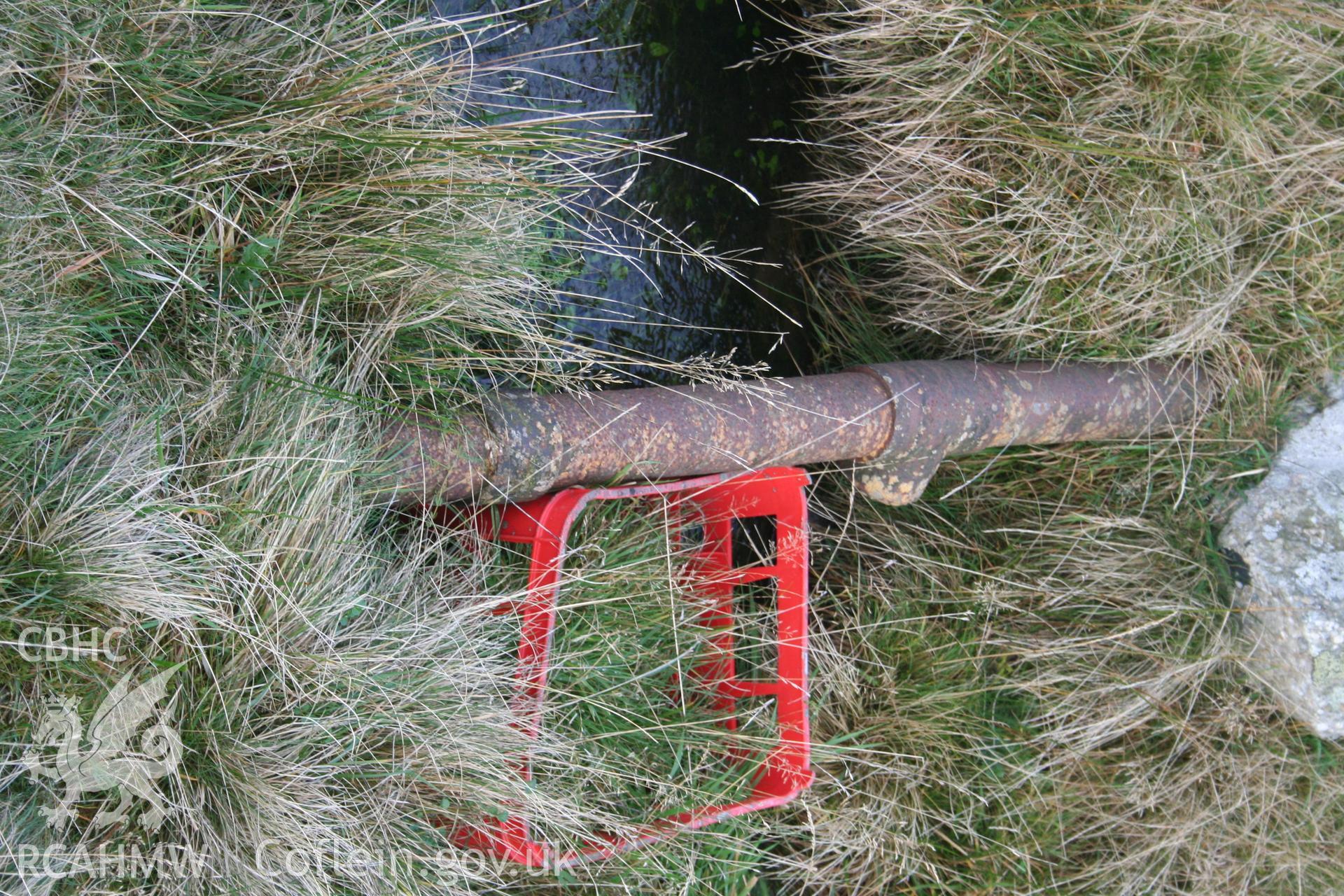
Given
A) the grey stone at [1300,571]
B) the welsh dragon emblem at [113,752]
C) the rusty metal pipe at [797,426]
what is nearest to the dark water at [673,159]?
the rusty metal pipe at [797,426]

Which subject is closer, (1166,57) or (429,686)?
(429,686)

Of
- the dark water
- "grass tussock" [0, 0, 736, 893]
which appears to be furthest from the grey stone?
"grass tussock" [0, 0, 736, 893]

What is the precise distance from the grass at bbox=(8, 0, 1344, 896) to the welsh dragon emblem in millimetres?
25

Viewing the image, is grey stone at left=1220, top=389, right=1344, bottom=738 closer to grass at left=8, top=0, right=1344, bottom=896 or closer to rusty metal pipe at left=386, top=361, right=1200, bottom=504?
grass at left=8, top=0, right=1344, bottom=896

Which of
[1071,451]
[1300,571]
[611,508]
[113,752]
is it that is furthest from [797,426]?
[1300,571]

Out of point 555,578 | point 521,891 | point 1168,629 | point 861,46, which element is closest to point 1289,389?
point 1168,629

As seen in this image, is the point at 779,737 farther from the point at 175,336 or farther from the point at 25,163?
the point at 25,163

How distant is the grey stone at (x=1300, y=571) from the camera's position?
2.72 m

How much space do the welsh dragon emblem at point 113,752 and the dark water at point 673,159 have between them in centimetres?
128

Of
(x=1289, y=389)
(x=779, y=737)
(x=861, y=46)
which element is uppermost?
(x=861, y=46)

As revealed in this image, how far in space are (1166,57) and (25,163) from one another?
8.56 ft

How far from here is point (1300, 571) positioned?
2762mm

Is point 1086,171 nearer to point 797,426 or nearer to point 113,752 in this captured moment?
point 797,426

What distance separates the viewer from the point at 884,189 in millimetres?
2646
